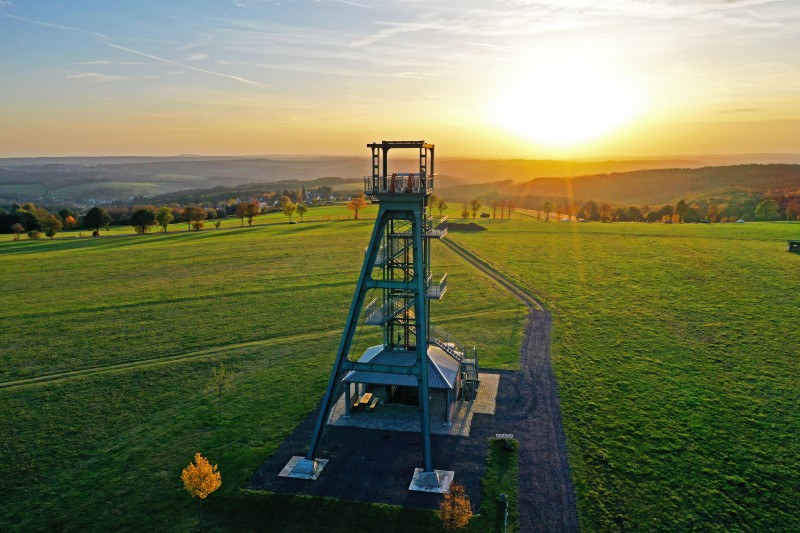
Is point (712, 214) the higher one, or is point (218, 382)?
point (712, 214)

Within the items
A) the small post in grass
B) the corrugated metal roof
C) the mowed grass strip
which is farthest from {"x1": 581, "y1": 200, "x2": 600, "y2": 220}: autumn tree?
the small post in grass

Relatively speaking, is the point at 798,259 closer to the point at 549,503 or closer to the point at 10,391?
the point at 549,503

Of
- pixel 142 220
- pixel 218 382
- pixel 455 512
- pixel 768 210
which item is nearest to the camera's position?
pixel 455 512

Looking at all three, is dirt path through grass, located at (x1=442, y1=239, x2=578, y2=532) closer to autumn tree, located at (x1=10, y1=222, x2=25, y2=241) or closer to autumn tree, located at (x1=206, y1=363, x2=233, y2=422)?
autumn tree, located at (x1=206, y1=363, x2=233, y2=422)

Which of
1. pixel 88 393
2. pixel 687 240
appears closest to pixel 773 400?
pixel 88 393

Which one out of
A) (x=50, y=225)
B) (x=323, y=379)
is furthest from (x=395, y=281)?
(x=50, y=225)

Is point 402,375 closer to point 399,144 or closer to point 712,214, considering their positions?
point 399,144

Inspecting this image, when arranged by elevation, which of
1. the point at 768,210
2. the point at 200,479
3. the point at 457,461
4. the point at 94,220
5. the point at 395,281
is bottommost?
the point at 457,461
